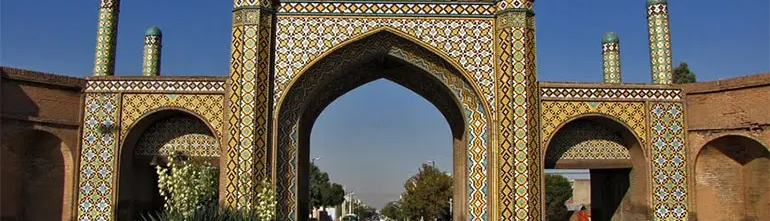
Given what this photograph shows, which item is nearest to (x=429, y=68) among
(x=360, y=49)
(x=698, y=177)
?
(x=360, y=49)

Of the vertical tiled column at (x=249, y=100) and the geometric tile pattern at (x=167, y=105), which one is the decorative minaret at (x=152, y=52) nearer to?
the geometric tile pattern at (x=167, y=105)

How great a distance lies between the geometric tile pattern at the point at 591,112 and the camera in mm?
12273

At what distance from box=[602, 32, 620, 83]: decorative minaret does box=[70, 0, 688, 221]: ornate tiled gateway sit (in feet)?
6.10

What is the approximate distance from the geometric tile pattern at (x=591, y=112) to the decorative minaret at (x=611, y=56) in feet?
6.23

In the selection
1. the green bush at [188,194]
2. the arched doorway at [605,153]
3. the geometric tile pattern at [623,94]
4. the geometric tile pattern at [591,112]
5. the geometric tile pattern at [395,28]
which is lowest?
the green bush at [188,194]

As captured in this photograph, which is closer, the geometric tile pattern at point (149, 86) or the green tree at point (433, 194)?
the geometric tile pattern at point (149, 86)

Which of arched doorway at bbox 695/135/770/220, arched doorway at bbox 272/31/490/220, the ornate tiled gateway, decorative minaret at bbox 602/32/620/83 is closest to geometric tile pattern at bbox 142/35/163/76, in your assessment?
the ornate tiled gateway

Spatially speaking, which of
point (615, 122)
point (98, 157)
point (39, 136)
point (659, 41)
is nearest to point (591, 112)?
point (615, 122)

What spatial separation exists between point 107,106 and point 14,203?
2013 mm

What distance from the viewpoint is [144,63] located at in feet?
47.4

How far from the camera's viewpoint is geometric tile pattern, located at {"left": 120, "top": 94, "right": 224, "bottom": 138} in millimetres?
12281

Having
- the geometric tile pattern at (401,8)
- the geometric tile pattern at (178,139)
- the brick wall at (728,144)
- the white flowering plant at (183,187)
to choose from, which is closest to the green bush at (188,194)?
the white flowering plant at (183,187)

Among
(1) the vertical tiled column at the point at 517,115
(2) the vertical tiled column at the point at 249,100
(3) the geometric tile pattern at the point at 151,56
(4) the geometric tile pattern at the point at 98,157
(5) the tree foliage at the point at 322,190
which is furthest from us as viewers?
(5) the tree foliage at the point at 322,190

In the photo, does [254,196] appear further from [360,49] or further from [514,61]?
[514,61]
